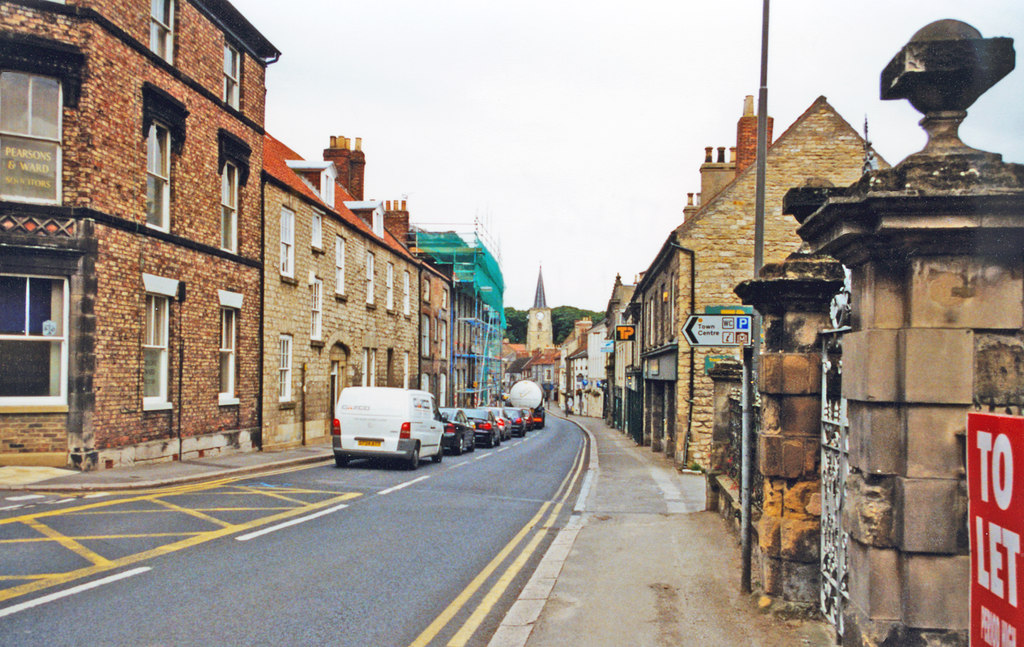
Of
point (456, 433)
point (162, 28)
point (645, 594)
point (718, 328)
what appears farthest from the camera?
point (456, 433)

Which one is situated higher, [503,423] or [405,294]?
[405,294]

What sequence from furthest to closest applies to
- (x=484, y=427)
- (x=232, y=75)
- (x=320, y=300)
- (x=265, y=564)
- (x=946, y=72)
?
1. (x=484, y=427)
2. (x=320, y=300)
3. (x=232, y=75)
4. (x=265, y=564)
5. (x=946, y=72)

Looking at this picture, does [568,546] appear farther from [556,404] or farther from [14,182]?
[556,404]

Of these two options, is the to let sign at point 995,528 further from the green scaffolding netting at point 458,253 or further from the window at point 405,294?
the green scaffolding netting at point 458,253

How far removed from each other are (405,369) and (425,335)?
13.4ft

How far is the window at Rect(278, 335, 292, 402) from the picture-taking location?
23391 mm

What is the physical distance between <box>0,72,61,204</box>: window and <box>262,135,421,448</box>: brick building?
7.82 m

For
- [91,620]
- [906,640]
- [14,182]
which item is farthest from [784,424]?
[14,182]

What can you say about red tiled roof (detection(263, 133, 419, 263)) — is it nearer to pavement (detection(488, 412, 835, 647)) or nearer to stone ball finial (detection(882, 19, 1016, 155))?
pavement (detection(488, 412, 835, 647))

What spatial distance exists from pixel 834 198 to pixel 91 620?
585 centimetres

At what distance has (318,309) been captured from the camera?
26000mm

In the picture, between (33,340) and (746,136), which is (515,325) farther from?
(33,340)

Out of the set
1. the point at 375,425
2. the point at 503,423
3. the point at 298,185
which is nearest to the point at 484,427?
the point at 503,423

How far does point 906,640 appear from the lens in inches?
167
